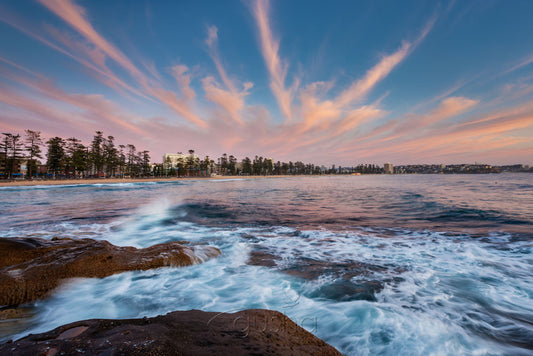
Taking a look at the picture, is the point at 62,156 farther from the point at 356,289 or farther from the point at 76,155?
the point at 356,289

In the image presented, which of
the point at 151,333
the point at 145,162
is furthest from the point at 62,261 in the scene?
the point at 145,162

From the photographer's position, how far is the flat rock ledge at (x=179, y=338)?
67.3 inches

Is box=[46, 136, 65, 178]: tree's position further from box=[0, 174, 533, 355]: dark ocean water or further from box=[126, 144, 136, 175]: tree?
box=[0, 174, 533, 355]: dark ocean water

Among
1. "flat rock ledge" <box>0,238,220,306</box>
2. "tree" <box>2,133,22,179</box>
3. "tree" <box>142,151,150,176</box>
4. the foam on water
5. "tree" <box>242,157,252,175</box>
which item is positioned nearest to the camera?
the foam on water

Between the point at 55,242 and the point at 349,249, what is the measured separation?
24.2 feet

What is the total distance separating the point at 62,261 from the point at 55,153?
249ft

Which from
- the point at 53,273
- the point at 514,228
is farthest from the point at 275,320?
the point at 514,228

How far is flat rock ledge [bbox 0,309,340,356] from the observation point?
1.71 metres

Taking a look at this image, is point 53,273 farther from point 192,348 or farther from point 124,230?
point 124,230

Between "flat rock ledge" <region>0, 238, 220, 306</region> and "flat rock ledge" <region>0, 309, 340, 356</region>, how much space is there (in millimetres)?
2169

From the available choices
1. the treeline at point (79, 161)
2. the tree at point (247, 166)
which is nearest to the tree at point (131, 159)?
the treeline at point (79, 161)

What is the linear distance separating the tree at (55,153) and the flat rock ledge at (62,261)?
239 feet

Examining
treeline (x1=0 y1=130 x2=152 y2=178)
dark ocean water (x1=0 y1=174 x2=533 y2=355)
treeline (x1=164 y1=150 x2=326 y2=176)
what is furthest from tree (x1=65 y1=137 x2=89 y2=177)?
dark ocean water (x1=0 y1=174 x2=533 y2=355)

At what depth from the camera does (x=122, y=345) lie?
1740 mm
